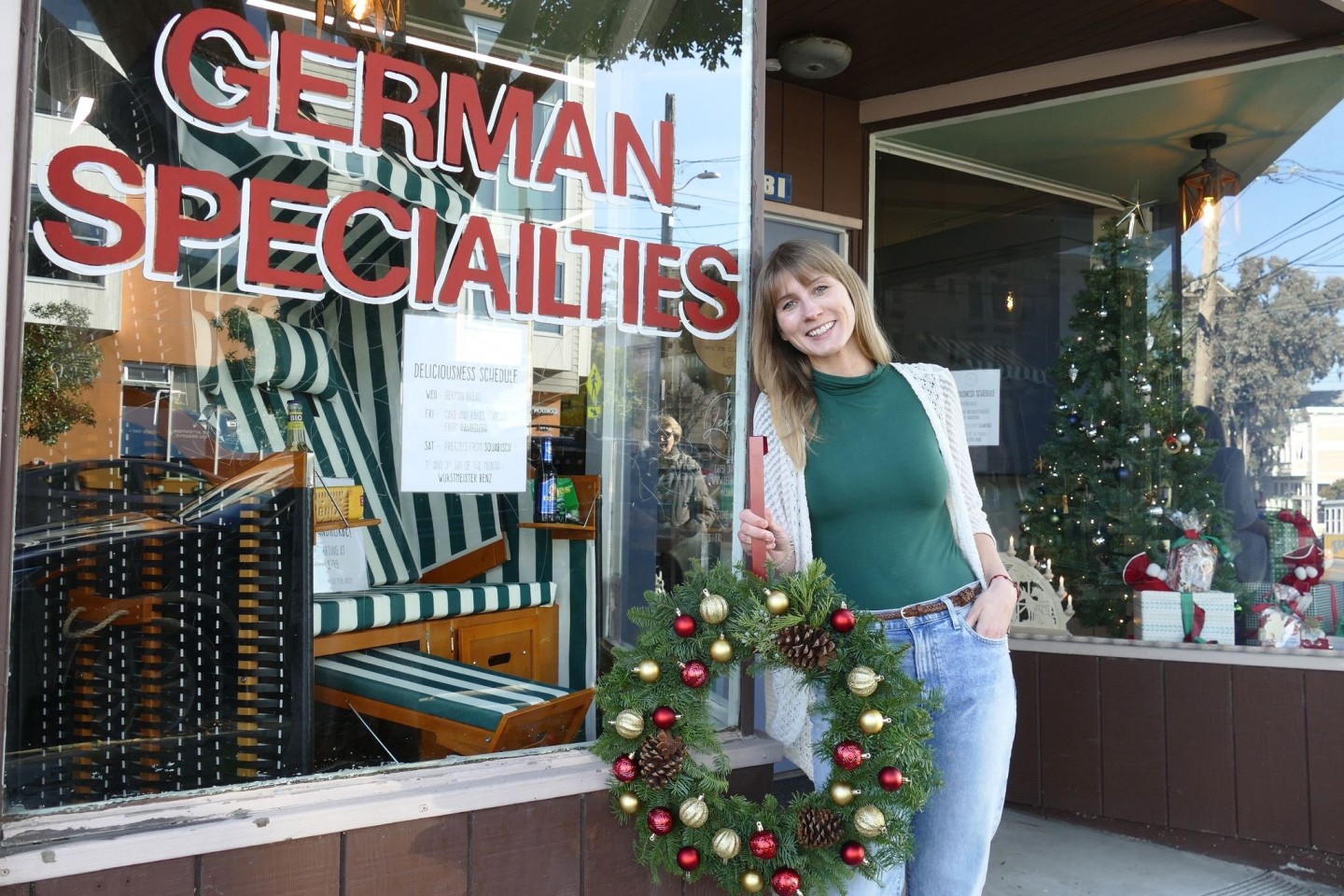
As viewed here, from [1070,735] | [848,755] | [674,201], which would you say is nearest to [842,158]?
[674,201]

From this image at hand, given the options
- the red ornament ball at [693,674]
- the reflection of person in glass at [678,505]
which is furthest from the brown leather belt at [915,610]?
the reflection of person in glass at [678,505]

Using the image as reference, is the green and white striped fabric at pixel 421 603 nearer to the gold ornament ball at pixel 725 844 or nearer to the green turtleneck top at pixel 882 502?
the gold ornament ball at pixel 725 844

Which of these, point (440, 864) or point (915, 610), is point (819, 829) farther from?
point (440, 864)

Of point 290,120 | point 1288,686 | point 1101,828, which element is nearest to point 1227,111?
point 1288,686

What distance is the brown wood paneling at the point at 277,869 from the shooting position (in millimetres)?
1683

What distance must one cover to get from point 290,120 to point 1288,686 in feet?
11.2

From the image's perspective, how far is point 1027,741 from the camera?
12.9 feet

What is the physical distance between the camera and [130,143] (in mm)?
1829

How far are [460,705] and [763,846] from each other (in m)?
0.85

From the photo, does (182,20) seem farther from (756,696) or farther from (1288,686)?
(1288,686)

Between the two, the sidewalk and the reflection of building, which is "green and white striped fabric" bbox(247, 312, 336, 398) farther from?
the reflection of building

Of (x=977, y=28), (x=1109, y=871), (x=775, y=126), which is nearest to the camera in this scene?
(x=1109, y=871)

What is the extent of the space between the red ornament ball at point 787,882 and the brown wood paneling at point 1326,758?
7.72 feet

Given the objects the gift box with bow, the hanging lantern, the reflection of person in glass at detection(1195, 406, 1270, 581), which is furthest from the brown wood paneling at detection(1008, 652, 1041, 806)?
the hanging lantern
